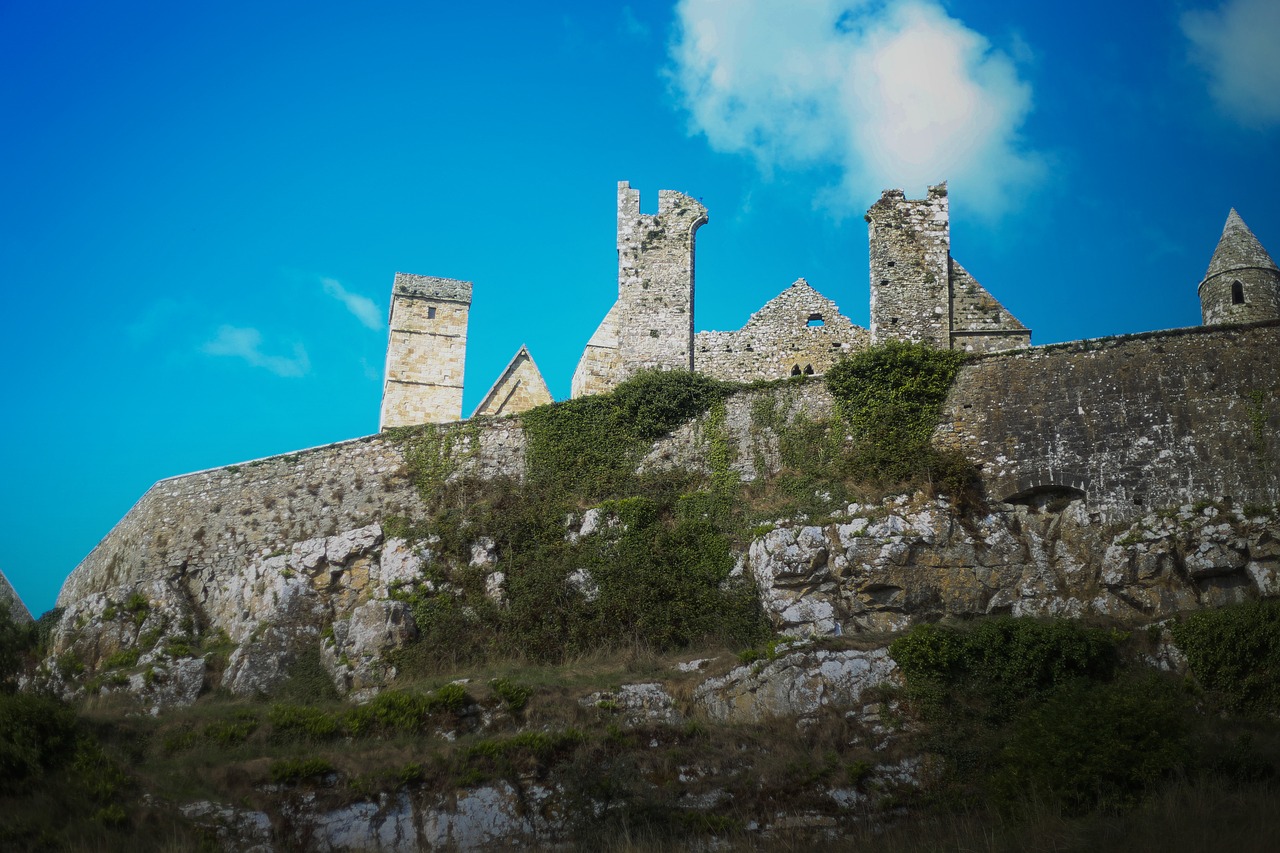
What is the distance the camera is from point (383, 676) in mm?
22547

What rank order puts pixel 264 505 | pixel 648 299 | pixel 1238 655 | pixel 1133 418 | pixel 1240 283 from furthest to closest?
pixel 1240 283
pixel 648 299
pixel 264 505
pixel 1133 418
pixel 1238 655

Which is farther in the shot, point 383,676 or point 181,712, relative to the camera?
point 383,676

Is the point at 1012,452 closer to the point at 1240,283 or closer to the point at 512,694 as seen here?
the point at 512,694

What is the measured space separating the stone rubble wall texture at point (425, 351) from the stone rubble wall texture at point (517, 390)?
1.13 m

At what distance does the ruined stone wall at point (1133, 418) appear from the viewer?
69.2 ft

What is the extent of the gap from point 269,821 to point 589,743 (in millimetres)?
4896

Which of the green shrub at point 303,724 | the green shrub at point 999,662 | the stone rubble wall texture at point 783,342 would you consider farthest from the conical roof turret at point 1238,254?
the green shrub at point 303,724

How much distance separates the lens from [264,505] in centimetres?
2731

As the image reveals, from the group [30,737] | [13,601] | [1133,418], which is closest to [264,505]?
[13,601]

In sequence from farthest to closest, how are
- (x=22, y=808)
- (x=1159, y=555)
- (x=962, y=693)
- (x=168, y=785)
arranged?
(x=1159, y=555) < (x=962, y=693) < (x=168, y=785) < (x=22, y=808)

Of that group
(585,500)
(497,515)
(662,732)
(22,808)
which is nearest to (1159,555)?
(662,732)

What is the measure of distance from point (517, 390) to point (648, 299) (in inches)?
275

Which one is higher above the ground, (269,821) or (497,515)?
(497,515)

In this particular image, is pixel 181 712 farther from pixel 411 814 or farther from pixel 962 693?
pixel 962 693
